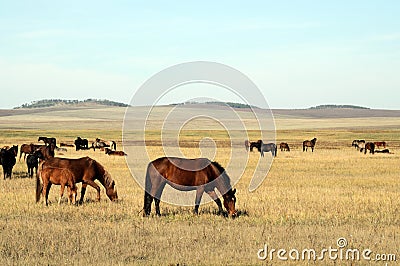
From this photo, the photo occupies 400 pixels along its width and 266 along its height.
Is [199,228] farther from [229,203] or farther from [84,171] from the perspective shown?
[84,171]

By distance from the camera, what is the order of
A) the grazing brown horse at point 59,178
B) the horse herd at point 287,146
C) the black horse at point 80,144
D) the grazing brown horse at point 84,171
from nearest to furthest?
the grazing brown horse at point 59,178
the grazing brown horse at point 84,171
the horse herd at point 287,146
the black horse at point 80,144

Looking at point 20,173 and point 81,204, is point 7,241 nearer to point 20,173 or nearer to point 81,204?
point 81,204

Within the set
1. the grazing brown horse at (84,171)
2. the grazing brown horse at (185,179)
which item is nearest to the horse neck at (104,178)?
the grazing brown horse at (84,171)

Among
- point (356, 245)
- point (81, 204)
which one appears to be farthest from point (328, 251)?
point (81, 204)

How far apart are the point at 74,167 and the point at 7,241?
5328 millimetres

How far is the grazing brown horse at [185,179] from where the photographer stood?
43.3 ft

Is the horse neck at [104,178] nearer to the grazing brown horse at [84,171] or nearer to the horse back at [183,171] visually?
the grazing brown horse at [84,171]

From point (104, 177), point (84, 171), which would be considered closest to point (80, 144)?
point (104, 177)

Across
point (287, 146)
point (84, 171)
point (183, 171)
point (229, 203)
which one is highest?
point (183, 171)

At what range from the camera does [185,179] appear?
43.9 feet

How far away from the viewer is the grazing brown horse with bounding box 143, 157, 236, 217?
1320 cm

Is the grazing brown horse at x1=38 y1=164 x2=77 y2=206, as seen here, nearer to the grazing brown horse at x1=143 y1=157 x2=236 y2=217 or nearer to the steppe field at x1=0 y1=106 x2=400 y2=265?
the steppe field at x1=0 y1=106 x2=400 y2=265

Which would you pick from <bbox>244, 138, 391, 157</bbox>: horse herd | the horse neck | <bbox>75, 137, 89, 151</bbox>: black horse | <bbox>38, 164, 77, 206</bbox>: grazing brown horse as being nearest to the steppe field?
<bbox>38, 164, 77, 206</bbox>: grazing brown horse

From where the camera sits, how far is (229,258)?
8.82 meters
